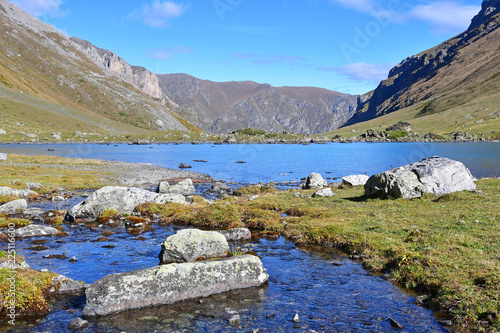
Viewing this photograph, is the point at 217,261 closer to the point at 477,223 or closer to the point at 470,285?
the point at 470,285

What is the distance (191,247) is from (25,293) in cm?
864

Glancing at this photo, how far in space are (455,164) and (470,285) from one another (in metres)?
23.7

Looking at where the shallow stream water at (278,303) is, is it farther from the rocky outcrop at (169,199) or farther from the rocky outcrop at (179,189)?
the rocky outcrop at (179,189)

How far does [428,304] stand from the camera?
15102mm

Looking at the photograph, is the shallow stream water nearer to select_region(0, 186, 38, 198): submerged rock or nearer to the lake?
select_region(0, 186, 38, 198): submerged rock

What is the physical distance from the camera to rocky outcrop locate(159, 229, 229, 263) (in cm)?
2022

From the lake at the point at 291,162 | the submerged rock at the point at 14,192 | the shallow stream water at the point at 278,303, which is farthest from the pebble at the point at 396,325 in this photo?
the lake at the point at 291,162

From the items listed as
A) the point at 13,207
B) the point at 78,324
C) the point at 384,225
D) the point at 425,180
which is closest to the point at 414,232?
the point at 384,225

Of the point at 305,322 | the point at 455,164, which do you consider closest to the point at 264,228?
the point at 305,322

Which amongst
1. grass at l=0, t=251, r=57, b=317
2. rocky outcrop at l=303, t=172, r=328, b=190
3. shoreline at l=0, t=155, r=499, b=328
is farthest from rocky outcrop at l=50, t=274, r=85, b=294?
rocky outcrop at l=303, t=172, r=328, b=190

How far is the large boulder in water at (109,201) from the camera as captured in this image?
1292 inches

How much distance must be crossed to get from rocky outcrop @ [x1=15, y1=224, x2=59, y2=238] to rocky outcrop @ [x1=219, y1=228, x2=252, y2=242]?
1434 cm

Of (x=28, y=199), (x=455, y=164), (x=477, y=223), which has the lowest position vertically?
(x=28, y=199)

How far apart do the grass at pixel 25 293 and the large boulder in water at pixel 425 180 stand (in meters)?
31.0
